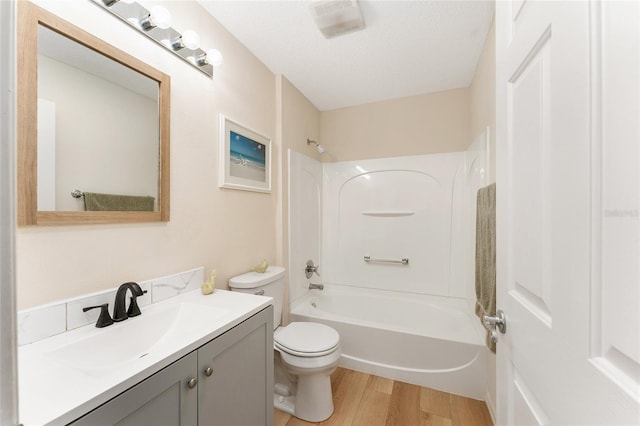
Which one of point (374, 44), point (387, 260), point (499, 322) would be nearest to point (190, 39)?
point (374, 44)

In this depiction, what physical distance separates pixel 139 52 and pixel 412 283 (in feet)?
8.87

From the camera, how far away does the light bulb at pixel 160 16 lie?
1105mm

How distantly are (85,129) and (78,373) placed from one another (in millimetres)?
851

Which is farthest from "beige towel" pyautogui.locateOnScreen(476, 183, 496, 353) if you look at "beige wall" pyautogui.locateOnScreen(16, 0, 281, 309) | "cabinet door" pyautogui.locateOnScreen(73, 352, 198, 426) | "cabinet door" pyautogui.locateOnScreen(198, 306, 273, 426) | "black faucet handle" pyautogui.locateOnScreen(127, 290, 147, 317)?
"black faucet handle" pyautogui.locateOnScreen(127, 290, 147, 317)

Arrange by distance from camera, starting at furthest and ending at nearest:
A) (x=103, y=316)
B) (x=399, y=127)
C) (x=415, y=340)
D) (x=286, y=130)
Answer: (x=399, y=127) → (x=286, y=130) → (x=415, y=340) → (x=103, y=316)

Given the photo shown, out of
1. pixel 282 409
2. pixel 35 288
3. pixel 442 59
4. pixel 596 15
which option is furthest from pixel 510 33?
pixel 282 409

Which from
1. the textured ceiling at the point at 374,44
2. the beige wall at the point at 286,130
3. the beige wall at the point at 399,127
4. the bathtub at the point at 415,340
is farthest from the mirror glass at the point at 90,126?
the beige wall at the point at 399,127

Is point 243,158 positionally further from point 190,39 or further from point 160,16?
point 160,16

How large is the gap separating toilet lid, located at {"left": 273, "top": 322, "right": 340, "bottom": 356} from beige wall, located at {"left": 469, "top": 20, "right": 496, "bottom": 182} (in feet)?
4.82

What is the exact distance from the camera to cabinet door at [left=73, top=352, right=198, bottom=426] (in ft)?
2.01

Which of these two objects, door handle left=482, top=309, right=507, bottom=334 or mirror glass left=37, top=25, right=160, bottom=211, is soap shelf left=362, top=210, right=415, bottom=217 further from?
mirror glass left=37, top=25, right=160, bottom=211

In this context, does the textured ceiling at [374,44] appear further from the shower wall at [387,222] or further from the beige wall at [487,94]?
the shower wall at [387,222]

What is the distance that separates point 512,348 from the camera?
74 centimetres

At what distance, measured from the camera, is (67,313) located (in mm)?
898
